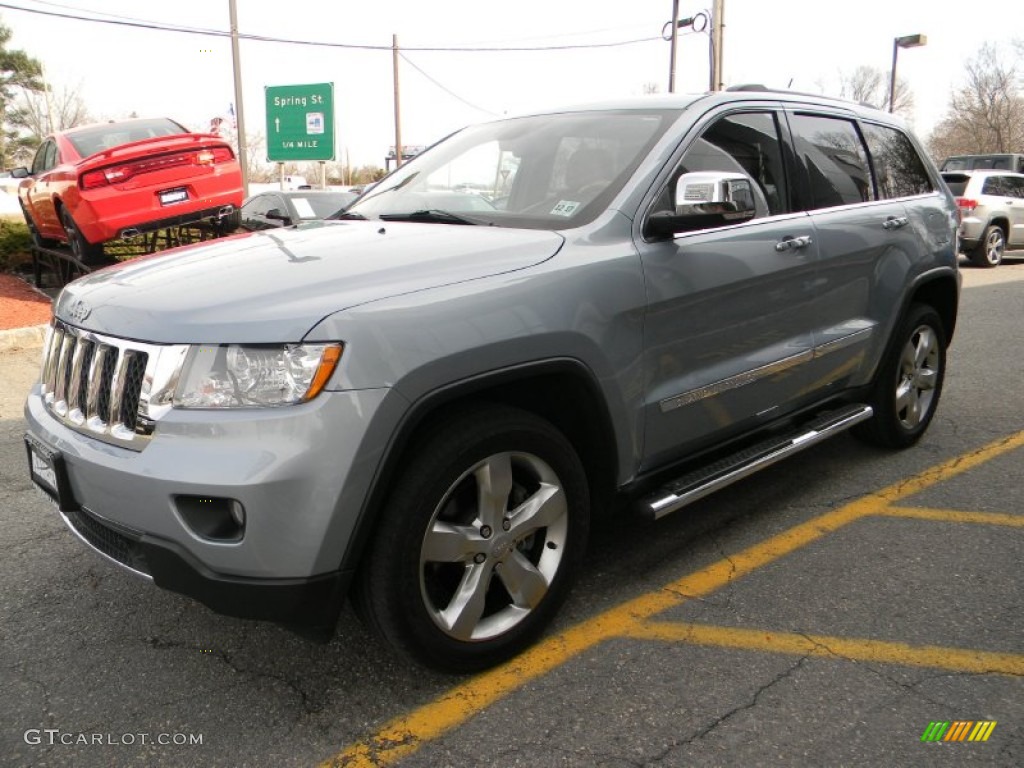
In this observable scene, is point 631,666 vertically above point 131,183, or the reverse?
point 131,183

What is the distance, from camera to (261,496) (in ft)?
6.90

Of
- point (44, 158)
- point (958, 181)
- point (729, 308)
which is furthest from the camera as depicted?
point (958, 181)

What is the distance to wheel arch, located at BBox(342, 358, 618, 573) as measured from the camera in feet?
7.35

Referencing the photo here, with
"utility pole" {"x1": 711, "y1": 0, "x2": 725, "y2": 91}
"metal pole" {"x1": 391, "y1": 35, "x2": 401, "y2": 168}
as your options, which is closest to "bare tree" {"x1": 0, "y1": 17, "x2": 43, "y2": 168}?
"metal pole" {"x1": 391, "y1": 35, "x2": 401, "y2": 168}

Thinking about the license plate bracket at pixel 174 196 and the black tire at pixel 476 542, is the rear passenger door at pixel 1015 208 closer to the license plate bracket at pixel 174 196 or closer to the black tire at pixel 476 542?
the license plate bracket at pixel 174 196

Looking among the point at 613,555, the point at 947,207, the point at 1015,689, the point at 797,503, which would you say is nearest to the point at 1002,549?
the point at 797,503

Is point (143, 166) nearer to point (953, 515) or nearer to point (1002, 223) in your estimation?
point (953, 515)

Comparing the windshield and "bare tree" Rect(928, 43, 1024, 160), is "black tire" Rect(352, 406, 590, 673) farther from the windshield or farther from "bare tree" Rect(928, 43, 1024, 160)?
"bare tree" Rect(928, 43, 1024, 160)

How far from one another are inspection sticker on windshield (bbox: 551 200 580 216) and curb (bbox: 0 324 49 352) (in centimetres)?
675

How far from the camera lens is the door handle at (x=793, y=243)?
3479 mm

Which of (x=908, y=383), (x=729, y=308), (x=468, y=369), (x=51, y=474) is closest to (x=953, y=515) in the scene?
(x=908, y=383)

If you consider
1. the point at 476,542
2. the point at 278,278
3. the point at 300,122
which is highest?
the point at 300,122

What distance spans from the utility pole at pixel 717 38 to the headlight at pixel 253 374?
803 inches
